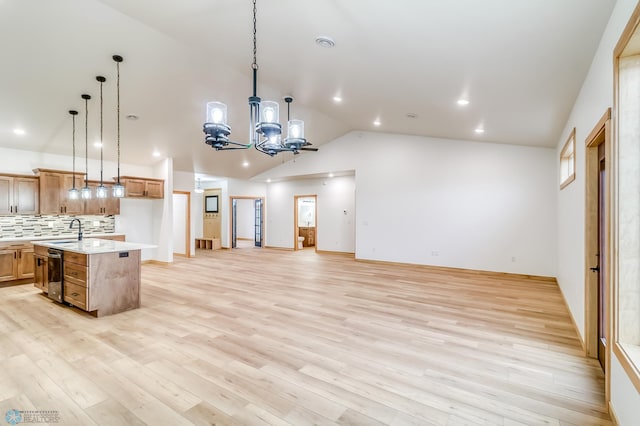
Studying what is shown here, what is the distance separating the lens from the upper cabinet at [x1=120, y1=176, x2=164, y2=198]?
287 inches

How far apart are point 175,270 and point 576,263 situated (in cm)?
731

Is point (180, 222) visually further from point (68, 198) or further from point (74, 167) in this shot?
point (68, 198)

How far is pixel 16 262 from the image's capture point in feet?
18.4

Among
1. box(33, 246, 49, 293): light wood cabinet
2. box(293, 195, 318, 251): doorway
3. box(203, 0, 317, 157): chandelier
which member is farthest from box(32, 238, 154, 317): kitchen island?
box(293, 195, 318, 251): doorway

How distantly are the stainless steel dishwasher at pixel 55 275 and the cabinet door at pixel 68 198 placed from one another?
204cm

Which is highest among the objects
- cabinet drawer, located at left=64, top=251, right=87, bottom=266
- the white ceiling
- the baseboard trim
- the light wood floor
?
the white ceiling

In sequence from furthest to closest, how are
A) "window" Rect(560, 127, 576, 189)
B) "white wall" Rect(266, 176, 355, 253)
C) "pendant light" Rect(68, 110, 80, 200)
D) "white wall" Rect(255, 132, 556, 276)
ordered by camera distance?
"white wall" Rect(266, 176, 355, 253) → "white wall" Rect(255, 132, 556, 276) → "pendant light" Rect(68, 110, 80, 200) → "window" Rect(560, 127, 576, 189)

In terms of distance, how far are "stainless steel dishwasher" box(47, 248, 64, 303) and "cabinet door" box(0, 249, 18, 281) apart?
5.24ft

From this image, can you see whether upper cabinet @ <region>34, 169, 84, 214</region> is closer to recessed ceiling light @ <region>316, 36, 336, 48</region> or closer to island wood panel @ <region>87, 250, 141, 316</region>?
island wood panel @ <region>87, 250, 141, 316</region>

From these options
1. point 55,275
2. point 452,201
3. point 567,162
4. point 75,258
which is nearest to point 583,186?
point 567,162

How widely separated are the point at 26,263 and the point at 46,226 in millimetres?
1001

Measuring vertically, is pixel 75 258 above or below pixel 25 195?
below

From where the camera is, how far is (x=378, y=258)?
26.9 feet

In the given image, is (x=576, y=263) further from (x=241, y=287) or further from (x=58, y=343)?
(x=58, y=343)
